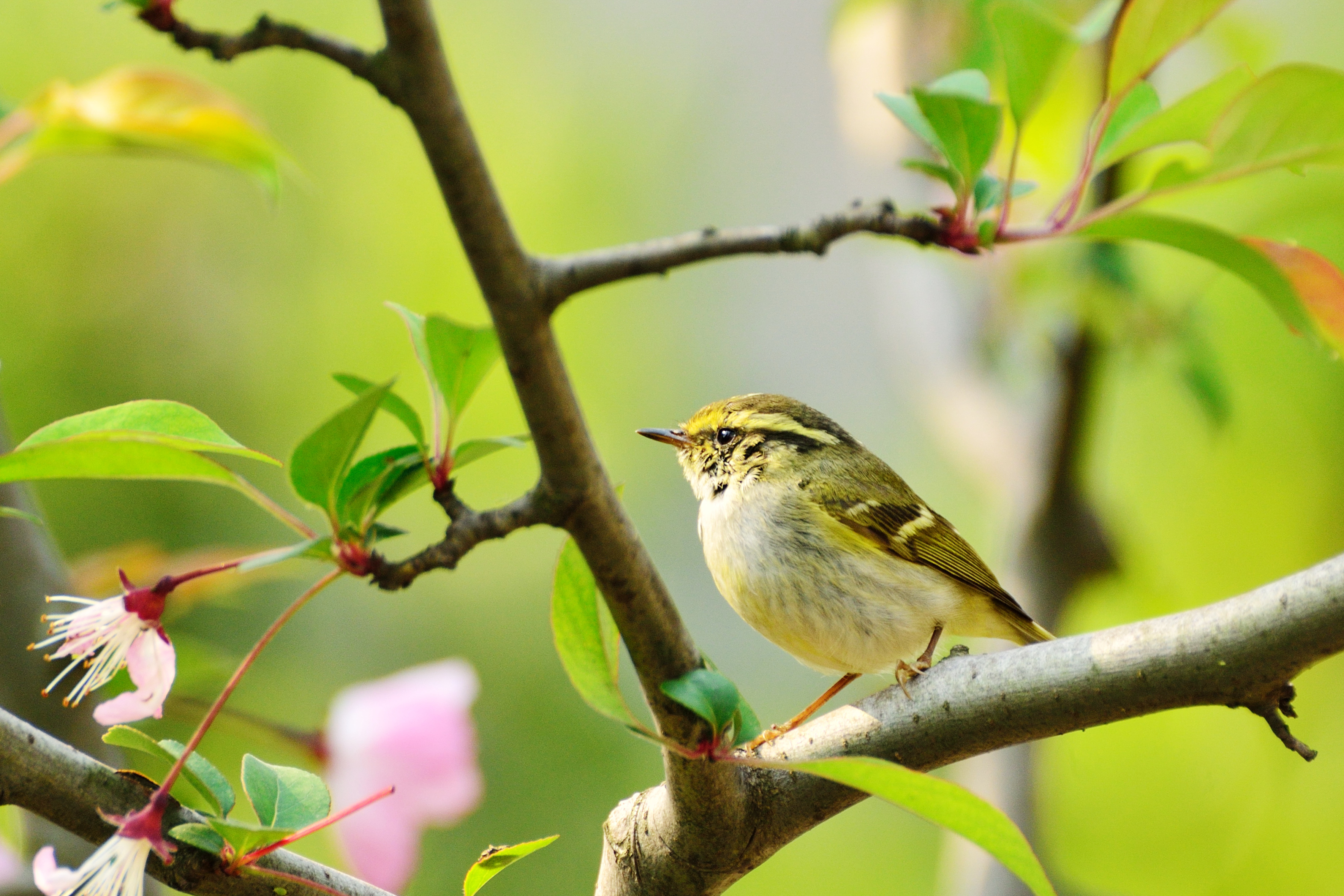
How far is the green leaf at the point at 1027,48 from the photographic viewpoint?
1.01 metres

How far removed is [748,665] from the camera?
→ 19.3ft

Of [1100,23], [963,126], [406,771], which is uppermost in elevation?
[1100,23]

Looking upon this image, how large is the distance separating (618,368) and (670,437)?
4057mm

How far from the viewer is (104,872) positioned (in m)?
0.88

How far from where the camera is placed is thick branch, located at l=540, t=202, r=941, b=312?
849mm

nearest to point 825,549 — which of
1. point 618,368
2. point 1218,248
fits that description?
point 1218,248

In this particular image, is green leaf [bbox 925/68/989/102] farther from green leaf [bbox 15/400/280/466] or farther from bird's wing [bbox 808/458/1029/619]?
bird's wing [bbox 808/458/1029/619]

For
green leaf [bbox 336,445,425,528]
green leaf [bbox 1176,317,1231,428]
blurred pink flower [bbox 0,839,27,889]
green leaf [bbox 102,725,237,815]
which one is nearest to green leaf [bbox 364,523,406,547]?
green leaf [bbox 336,445,425,528]

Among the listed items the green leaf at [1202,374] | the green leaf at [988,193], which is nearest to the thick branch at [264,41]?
the green leaf at [988,193]

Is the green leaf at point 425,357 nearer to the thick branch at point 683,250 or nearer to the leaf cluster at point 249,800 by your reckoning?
the thick branch at point 683,250

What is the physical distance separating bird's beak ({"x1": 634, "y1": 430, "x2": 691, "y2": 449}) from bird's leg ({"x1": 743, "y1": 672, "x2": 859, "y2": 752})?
0.53 meters

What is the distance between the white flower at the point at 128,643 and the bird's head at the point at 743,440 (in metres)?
1.12

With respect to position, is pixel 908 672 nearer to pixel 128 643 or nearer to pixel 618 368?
pixel 128 643

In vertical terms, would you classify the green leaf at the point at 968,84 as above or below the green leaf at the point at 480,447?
above
